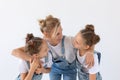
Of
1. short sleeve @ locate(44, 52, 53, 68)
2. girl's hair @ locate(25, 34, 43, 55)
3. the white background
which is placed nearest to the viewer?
girl's hair @ locate(25, 34, 43, 55)

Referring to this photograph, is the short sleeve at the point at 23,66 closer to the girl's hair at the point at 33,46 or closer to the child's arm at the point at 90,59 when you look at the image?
the girl's hair at the point at 33,46

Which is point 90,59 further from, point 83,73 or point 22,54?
point 22,54

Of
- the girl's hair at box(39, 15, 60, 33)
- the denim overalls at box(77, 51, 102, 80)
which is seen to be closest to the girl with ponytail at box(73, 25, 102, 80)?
the denim overalls at box(77, 51, 102, 80)

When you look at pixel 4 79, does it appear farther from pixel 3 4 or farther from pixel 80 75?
pixel 80 75

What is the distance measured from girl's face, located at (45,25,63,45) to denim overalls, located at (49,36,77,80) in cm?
4

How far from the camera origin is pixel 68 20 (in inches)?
59.4

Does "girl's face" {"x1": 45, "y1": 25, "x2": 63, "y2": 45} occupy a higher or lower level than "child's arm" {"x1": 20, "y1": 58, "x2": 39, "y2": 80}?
higher

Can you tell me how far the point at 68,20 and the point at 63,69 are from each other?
0.37 m

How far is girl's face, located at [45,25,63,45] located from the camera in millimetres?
1105

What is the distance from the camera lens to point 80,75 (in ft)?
4.04

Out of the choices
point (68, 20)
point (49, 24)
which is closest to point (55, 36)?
point (49, 24)

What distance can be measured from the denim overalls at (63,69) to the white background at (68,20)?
0.32 metres

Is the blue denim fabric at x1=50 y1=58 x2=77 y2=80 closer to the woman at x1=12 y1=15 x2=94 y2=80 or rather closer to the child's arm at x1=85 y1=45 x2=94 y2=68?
the woman at x1=12 y1=15 x2=94 y2=80

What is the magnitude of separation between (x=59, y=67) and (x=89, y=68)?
0.51 feet
